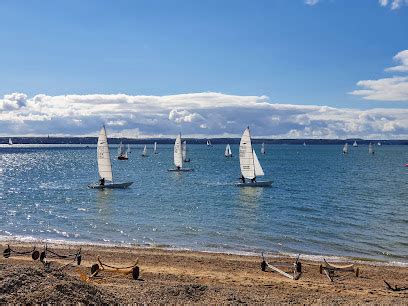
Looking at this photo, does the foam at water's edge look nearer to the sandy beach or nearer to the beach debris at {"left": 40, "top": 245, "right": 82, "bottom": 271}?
the sandy beach

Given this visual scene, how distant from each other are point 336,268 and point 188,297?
34.8 feet

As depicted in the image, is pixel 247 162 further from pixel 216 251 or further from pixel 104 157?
pixel 216 251

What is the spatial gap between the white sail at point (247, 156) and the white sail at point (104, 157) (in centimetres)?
1912

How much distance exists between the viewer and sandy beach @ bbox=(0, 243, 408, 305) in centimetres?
1650

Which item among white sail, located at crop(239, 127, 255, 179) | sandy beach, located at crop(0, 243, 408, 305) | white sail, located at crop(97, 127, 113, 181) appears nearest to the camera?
sandy beach, located at crop(0, 243, 408, 305)

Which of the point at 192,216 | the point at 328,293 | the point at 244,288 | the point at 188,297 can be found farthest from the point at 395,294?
the point at 192,216

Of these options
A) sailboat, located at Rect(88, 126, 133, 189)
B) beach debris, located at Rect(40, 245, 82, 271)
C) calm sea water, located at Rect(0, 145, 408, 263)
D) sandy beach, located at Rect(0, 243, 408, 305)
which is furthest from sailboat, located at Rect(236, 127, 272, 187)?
beach debris, located at Rect(40, 245, 82, 271)

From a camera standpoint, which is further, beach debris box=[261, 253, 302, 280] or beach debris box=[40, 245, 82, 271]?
beach debris box=[40, 245, 82, 271]

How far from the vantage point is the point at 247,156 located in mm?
73500

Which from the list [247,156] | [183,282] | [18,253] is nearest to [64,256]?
[18,253]

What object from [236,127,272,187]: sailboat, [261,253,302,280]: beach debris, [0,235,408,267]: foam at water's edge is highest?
[236,127,272,187]: sailboat

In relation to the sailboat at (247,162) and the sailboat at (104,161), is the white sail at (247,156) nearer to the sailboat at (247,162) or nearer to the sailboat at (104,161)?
the sailboat at (247,162)

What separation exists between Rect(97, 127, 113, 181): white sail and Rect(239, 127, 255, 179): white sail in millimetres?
19115

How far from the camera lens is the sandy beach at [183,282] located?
16500 mm
